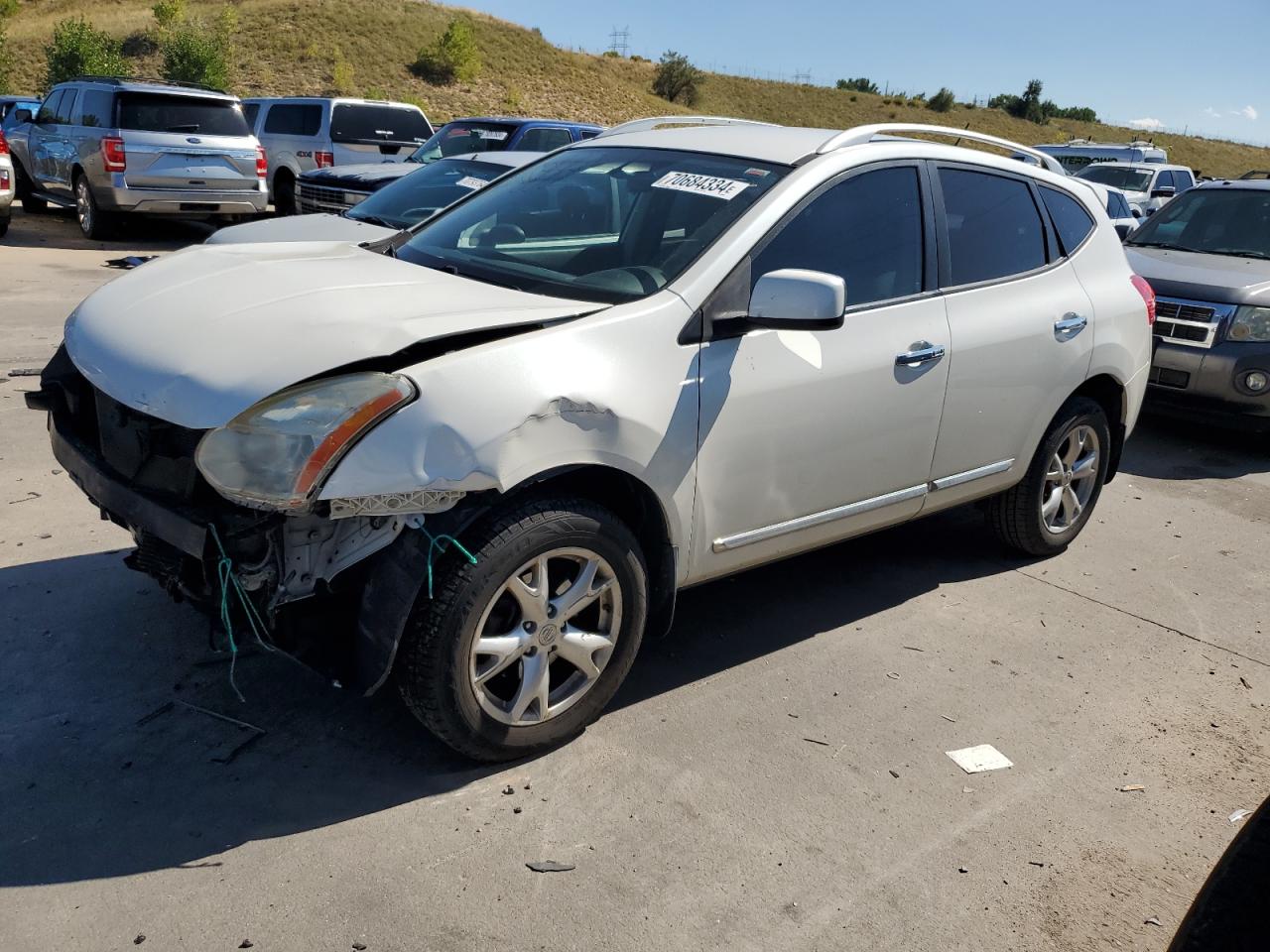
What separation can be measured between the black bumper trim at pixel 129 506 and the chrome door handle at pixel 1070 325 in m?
3.58

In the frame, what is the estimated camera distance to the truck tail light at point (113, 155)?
13227 mm

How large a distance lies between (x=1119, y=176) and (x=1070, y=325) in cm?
1688

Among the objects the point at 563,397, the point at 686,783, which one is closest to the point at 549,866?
the point at 686,783

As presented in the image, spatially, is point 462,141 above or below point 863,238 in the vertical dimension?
above

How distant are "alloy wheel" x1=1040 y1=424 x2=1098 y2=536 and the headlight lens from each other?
2.92m

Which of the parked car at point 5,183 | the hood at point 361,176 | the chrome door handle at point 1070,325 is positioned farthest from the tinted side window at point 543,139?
the chrome door handle at point 1070,325

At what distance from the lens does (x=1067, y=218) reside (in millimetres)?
5039

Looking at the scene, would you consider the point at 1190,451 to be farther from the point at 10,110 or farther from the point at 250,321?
the point at 10,110

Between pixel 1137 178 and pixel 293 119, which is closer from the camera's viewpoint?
pixel 293 119

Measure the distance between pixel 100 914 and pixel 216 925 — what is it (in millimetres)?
280

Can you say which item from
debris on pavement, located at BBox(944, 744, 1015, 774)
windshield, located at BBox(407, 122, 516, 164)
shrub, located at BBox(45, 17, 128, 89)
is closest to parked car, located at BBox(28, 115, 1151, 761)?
debris on pavement, located at BBox(944, 744, 1015, 774)

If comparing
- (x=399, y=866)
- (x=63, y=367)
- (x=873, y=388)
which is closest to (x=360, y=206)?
(x=63, y=367)

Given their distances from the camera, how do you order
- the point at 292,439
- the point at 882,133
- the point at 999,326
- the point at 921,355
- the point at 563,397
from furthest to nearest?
the point at 999,326 → the point at 882,133 → the point at 921,355 → the point at 563,397 → the point at 292,439

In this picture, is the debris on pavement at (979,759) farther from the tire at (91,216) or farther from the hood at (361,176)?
the tire at (91,216)
